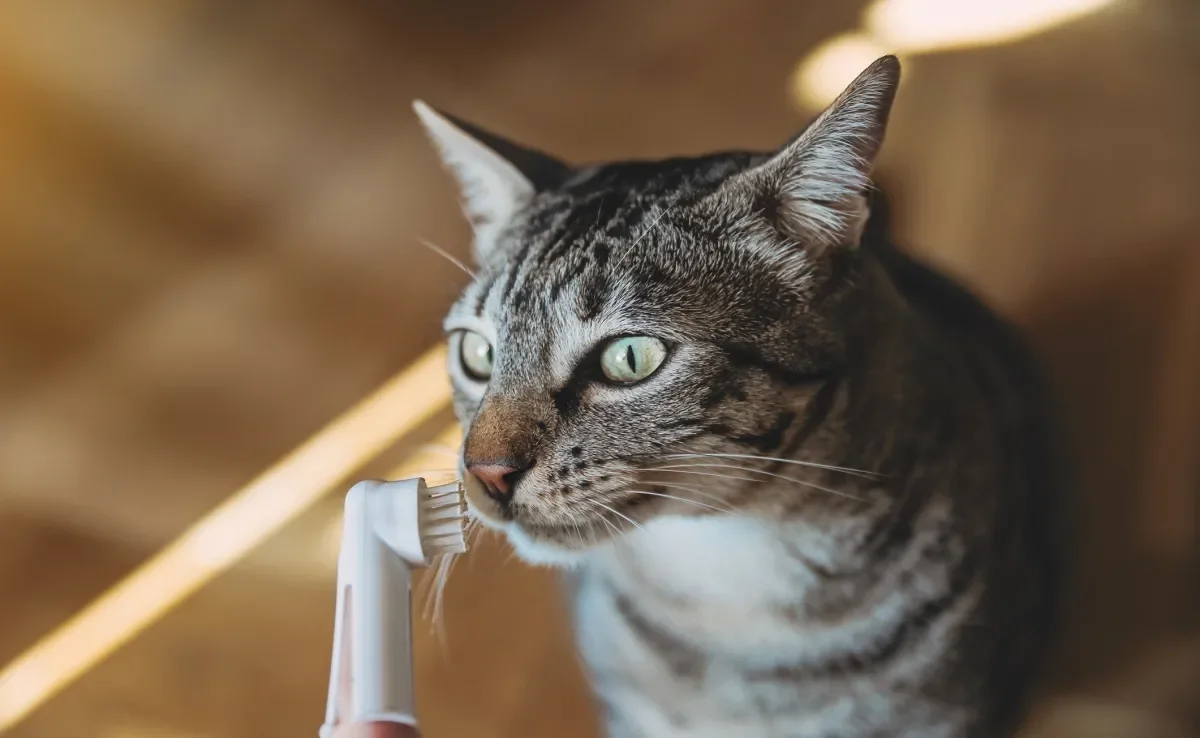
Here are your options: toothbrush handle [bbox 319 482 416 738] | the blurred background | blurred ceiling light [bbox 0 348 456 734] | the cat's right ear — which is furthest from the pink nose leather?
blurred ceiling light [bbox 0 348 456 734]

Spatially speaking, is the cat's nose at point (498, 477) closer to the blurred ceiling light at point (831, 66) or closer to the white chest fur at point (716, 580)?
the white chest fur at point (716, 580)

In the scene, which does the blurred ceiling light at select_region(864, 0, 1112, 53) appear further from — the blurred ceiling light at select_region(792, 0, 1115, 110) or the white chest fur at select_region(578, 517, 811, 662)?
the white chest fur at select_region(578, 517, 811, 662)

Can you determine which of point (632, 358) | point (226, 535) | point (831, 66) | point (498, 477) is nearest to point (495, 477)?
point (498, 477)

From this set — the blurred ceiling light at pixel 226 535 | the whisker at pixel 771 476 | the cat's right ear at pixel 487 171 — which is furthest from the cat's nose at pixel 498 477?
the blurred ceiling light at pixel 226 535

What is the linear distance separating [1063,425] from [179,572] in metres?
1.23

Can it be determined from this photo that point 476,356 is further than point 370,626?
Yes

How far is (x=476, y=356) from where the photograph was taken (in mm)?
820

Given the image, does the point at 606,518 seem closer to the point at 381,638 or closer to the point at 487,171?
the point at 381,638

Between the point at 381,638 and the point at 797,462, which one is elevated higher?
the point at 797,462

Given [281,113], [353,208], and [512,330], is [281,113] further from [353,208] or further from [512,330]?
[512,330]

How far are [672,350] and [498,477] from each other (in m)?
0.16

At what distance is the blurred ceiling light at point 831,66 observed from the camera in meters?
1.51

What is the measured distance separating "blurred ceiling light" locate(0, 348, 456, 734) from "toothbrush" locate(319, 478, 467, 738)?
0.78 meters

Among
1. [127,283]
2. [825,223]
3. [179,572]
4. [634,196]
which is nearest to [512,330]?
[634,196]
